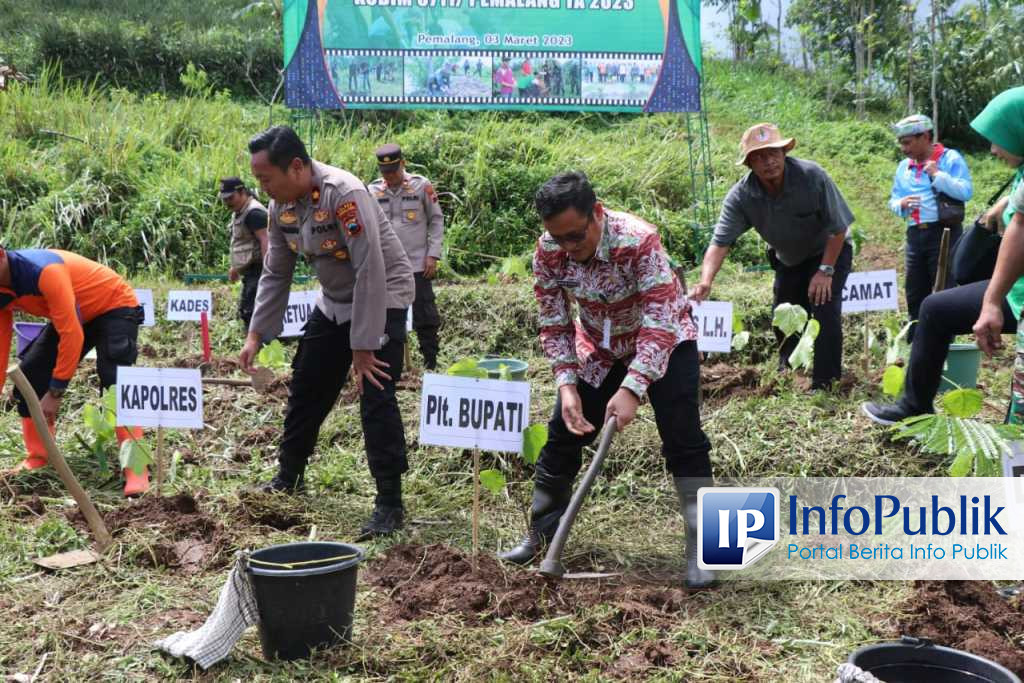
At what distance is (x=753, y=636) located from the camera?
330 cm

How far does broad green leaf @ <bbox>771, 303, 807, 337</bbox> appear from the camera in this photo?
546 centimetres

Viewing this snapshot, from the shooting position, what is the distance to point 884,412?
475 centimetres

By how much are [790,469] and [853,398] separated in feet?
2.91

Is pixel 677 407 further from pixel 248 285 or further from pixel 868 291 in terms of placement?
pixel 248 285

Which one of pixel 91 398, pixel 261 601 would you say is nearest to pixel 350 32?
pixel 91 398

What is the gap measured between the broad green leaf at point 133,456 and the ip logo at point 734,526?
8.50 ft

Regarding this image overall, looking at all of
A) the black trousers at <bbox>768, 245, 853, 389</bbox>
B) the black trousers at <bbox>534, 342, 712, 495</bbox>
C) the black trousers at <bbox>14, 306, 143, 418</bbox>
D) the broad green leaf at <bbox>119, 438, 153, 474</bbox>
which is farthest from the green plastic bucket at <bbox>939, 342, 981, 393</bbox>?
the black trousers at <bbox>14, 306, 143, 418</bbox>

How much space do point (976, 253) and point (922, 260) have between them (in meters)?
3.22

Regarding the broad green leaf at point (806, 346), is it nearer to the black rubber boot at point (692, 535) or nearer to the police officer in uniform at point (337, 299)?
the black rubber boot at point (692, 535)

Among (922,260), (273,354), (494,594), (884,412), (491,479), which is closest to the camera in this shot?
(494,594)

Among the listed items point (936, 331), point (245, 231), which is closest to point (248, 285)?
point (245, 231)

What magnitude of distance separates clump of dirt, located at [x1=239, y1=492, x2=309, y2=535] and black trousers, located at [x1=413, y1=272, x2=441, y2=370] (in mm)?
2775

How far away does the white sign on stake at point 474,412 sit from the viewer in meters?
3.77

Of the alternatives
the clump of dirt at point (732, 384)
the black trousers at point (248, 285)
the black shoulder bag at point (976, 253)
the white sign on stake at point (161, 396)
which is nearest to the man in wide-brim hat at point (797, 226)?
the clump of dirt at point (732, 384)
